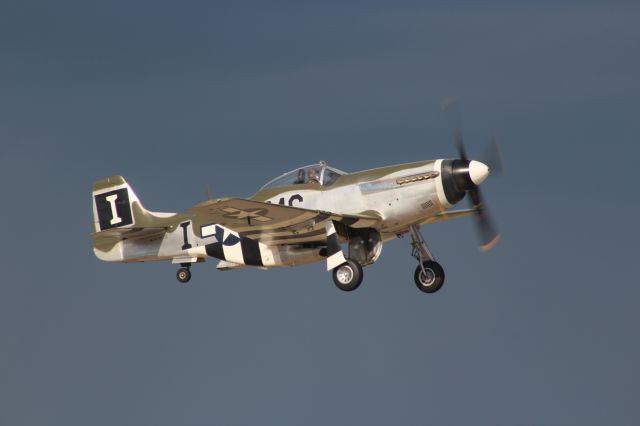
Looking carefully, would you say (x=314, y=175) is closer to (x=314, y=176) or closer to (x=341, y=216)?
(x=314, y=176)

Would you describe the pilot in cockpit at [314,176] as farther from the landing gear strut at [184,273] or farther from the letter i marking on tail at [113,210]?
the letter i marking on tail at [113,210]

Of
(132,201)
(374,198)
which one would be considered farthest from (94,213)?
(374,198)

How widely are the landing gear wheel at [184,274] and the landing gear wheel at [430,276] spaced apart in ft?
18.3

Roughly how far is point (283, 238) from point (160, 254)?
376 centimetres

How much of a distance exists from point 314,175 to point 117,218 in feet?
20.7

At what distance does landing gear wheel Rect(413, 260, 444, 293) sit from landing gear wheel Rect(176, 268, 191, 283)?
5.56 meters

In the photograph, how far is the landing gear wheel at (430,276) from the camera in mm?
27203

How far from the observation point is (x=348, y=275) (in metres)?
25.9

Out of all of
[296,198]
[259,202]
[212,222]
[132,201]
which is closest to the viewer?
[259,202]

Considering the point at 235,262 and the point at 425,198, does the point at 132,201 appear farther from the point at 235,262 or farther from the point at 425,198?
the point at 425,198

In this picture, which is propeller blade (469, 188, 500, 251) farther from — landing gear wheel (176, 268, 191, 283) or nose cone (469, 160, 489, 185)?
landing gear wheel (176, 268, 191, 283)

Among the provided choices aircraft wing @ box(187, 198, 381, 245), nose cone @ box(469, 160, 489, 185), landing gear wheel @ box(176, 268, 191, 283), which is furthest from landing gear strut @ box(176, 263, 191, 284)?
nose cone @ box(469, 160, 489, 185)

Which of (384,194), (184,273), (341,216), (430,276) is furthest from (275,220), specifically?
(184,273)

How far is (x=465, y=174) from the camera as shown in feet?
84.2
